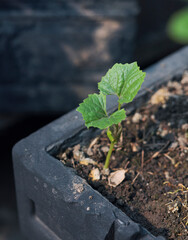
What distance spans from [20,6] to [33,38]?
21 centimetres

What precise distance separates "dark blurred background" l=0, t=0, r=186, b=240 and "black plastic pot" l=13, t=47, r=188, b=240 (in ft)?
3.30

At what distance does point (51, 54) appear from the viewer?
2.49 metres

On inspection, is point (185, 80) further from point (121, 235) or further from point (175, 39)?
point (175, 39)

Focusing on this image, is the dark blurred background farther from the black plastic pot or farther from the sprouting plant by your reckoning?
the sprouting plant

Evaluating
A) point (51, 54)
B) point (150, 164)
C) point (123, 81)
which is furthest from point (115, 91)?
point (51, 54)

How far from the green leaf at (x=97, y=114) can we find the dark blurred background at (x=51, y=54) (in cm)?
132

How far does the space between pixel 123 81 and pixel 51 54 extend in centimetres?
145

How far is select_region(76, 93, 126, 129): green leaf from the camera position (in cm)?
105

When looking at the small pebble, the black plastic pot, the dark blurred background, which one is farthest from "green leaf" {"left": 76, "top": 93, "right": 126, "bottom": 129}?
the dark blurred background

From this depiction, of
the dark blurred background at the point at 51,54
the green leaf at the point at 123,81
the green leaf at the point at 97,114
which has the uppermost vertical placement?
the green leaf at the point at 123,81

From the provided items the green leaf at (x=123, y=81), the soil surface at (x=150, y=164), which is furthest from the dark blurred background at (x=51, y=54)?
the green leaf at (x=123, y=81)

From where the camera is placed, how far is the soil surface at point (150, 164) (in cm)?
112

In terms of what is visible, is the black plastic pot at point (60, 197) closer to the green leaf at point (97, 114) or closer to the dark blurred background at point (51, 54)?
the green leaf at point (97, 114)

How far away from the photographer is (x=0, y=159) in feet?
9.10
